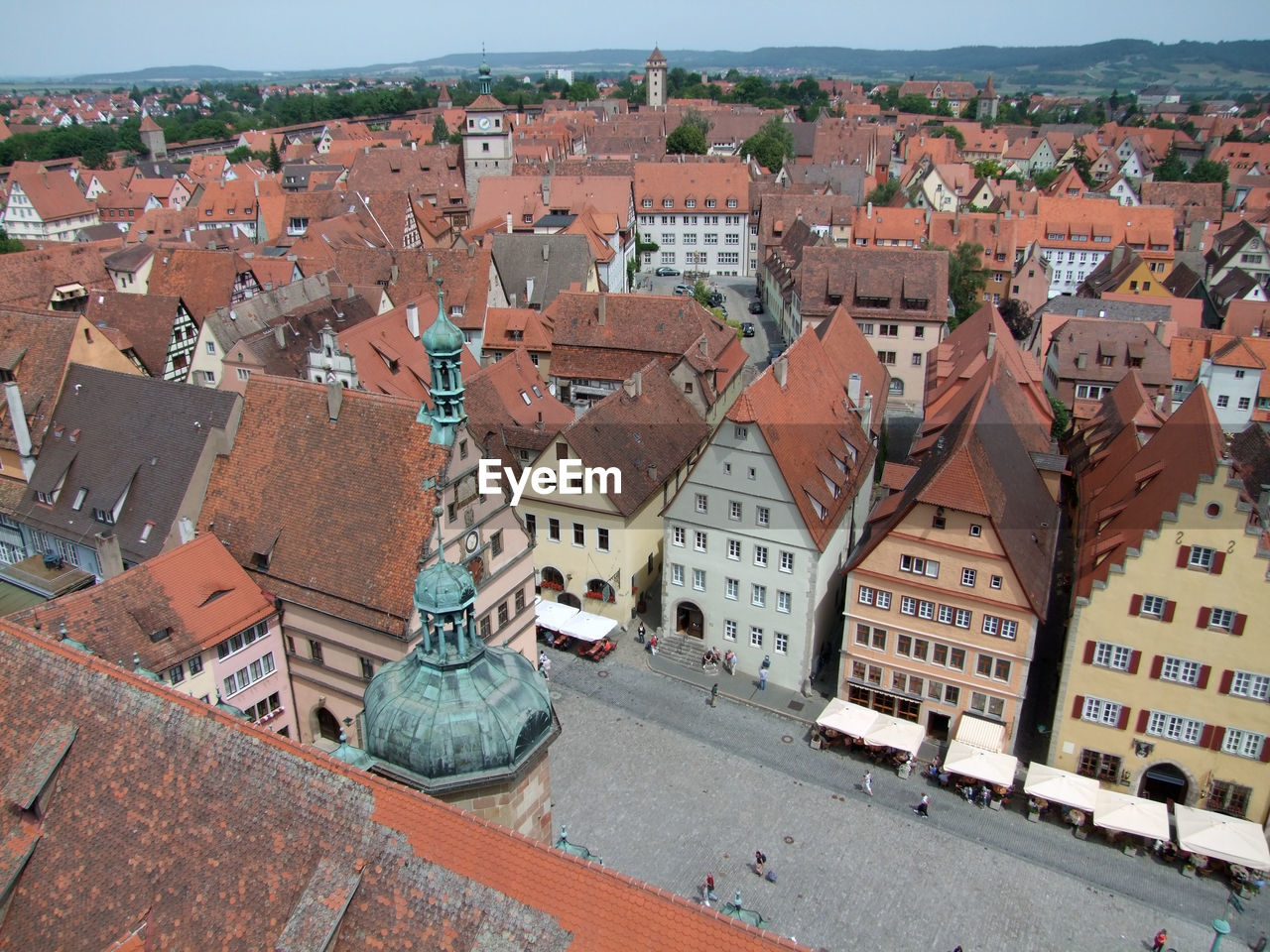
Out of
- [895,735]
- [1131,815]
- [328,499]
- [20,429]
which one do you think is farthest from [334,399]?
[1131,815]

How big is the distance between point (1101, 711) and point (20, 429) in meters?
38.1

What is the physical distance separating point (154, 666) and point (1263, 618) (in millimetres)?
31154

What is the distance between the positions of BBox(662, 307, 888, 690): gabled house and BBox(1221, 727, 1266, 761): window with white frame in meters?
13.4

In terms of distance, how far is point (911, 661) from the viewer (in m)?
34.8

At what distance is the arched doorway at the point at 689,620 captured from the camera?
4003cm

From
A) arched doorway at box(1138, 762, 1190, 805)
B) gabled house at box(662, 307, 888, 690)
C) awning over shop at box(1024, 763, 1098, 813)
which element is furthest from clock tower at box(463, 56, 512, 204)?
arched doorway at box(1138, 762, 1190, 805)

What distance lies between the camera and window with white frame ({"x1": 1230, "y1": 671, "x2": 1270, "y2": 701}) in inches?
1147

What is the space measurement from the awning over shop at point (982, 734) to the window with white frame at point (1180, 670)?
543cm

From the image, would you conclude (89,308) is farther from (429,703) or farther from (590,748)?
(429,703)

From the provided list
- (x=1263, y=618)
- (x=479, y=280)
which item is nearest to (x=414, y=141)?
(x=479, y=280)

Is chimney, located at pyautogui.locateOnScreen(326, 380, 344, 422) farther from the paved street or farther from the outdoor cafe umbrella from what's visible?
the outdoor cafe umbrella

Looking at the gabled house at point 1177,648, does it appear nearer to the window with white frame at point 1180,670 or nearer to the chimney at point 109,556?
the window with white frame at point 1180,670

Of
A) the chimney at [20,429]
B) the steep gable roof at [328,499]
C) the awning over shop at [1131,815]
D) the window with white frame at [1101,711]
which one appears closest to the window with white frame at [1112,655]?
the window with white frame at [1101,711]

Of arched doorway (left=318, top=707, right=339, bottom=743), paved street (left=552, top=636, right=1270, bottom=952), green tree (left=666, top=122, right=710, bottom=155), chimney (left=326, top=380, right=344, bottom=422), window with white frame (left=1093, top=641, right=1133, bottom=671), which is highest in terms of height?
green tree (left=666, top=122, right=710, bottom=155)
